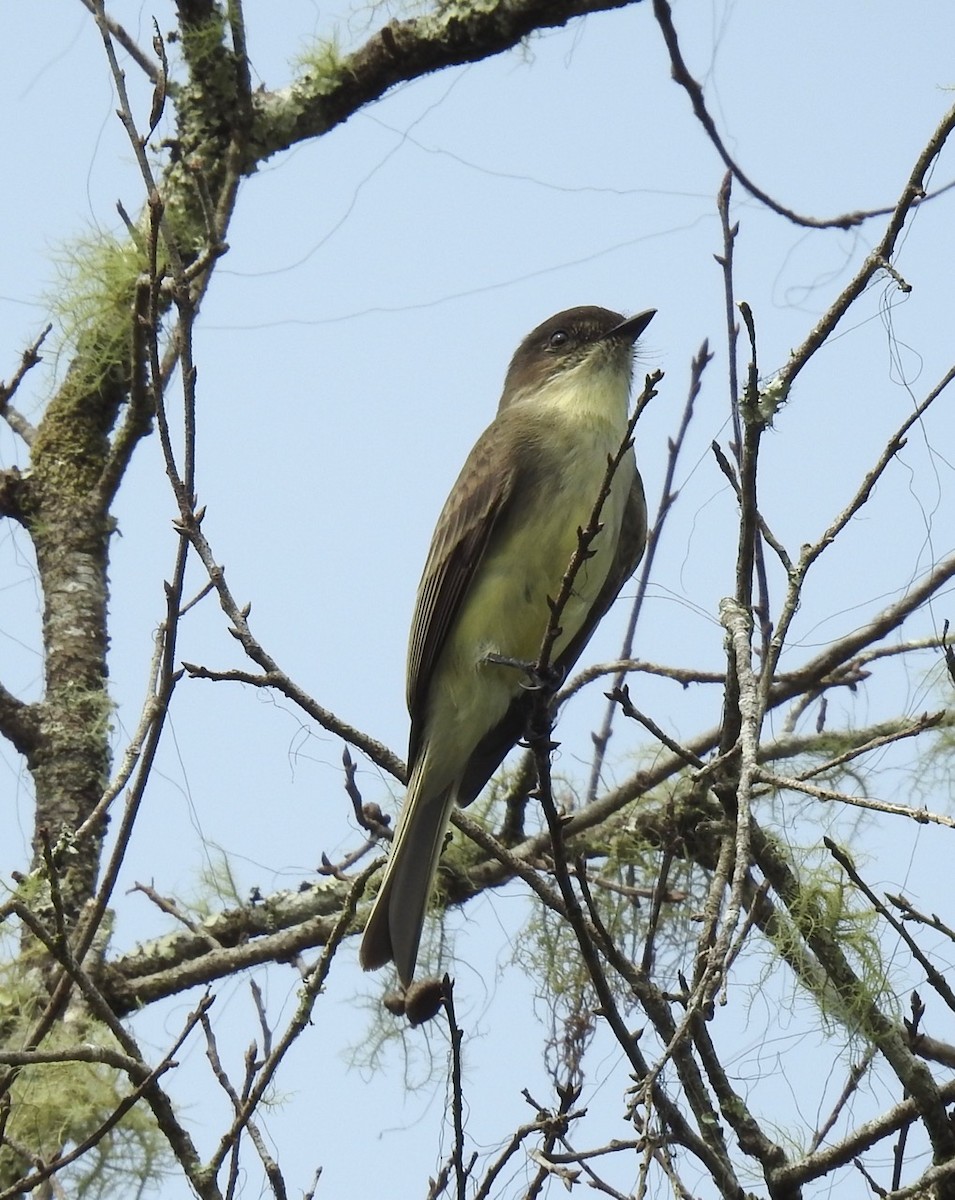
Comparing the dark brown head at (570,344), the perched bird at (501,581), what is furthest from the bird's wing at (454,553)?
the dark brown head at (570,344)

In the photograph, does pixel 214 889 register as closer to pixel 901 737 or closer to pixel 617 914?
pixel 617 914

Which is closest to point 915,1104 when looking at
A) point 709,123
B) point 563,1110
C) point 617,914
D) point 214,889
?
point 563,1110

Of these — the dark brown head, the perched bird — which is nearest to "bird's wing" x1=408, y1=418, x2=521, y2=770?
the perched bird

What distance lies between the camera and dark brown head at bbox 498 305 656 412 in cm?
536

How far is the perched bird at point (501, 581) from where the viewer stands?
4727 millimetres

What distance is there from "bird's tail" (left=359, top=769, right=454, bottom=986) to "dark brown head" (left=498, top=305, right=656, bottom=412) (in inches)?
58.6

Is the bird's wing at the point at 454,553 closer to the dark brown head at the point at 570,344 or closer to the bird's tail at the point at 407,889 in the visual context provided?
the bird's tail at the point at 407,889

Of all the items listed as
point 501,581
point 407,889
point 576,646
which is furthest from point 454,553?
point 407,889

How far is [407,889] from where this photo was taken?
4371mm

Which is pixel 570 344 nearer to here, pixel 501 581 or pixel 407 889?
pixel 501 581

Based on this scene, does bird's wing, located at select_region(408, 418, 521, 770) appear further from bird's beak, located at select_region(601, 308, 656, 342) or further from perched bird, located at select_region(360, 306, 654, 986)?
bird's beak, located at select_region(601, 308, 656, 342)

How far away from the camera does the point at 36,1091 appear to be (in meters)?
4.11

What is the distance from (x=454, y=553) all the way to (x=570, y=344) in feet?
3.34

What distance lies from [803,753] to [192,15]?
3.13m
